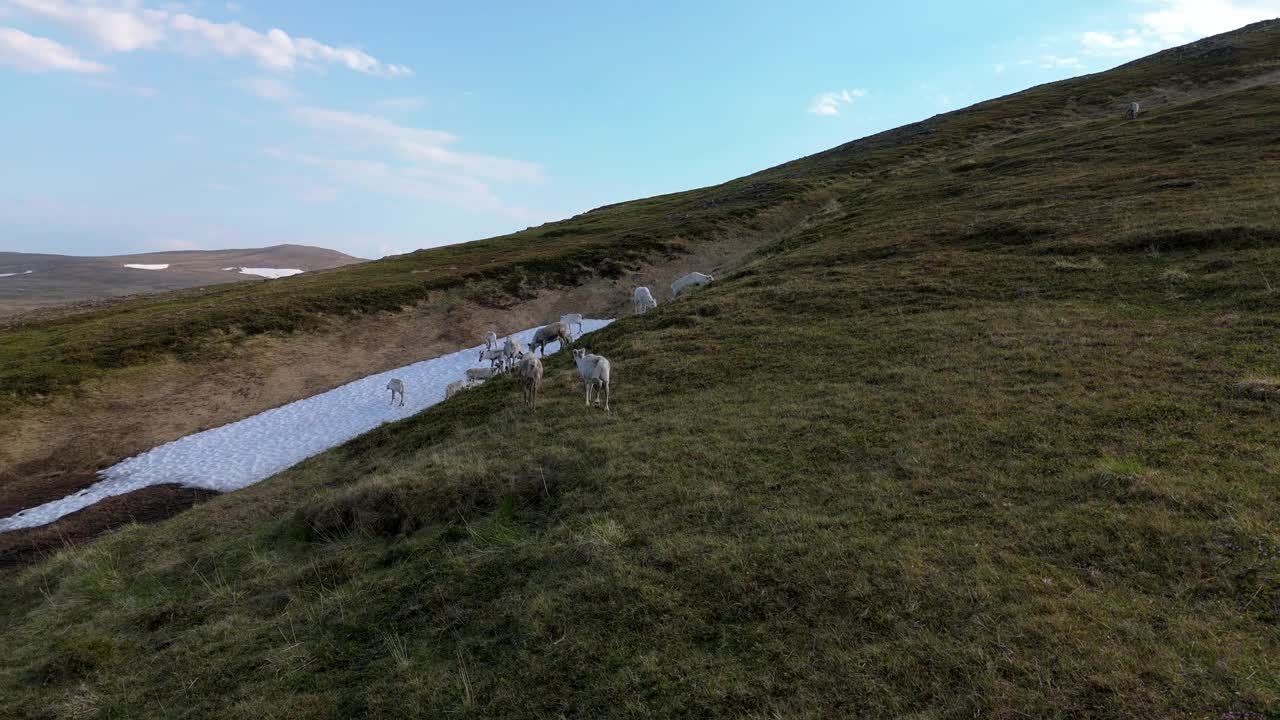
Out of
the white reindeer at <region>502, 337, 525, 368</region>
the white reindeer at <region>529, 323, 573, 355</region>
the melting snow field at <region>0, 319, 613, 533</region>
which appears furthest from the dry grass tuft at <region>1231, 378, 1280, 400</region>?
the melting snow field at <region>0, 319, 613, 533</region>

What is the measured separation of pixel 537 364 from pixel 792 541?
12279 millimetres

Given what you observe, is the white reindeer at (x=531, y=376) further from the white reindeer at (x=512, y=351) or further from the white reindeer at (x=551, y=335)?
the white reindeer at (x=512, y=351)

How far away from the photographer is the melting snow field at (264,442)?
26391 millimetres

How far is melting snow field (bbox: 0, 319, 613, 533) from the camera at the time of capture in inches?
1039

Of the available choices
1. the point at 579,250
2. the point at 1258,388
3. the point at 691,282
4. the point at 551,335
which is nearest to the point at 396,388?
the point at 551,335

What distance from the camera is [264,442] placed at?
30594mm

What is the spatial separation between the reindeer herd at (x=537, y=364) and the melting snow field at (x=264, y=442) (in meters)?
1.46

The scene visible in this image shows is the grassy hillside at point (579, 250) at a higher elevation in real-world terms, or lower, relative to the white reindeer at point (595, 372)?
higher

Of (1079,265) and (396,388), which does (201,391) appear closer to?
(396,388)

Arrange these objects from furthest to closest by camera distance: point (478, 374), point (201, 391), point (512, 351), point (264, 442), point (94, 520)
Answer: point (201, 391)
point (478, 374)
point (264, 442)
point (512, 351)
point (94, 520)

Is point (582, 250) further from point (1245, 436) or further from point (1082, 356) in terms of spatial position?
point (1245, 436)

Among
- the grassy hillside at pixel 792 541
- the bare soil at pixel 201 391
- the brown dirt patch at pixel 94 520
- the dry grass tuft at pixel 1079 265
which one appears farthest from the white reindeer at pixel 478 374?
the dry grass tuft at pixel 1079 265

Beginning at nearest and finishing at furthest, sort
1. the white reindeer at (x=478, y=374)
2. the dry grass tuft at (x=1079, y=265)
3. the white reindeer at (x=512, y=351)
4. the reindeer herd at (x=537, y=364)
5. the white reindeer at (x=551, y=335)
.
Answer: the reindeer herd at (x=537, y=364) → the dry grass tuft at (x=1079, y=265) → the white reindeer at (x=551, y=335) → the white reindeer at (x=512, y=351) → the white reindeer at (x=478, y=374)

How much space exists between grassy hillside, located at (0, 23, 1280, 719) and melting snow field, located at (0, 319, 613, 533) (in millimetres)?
7631
